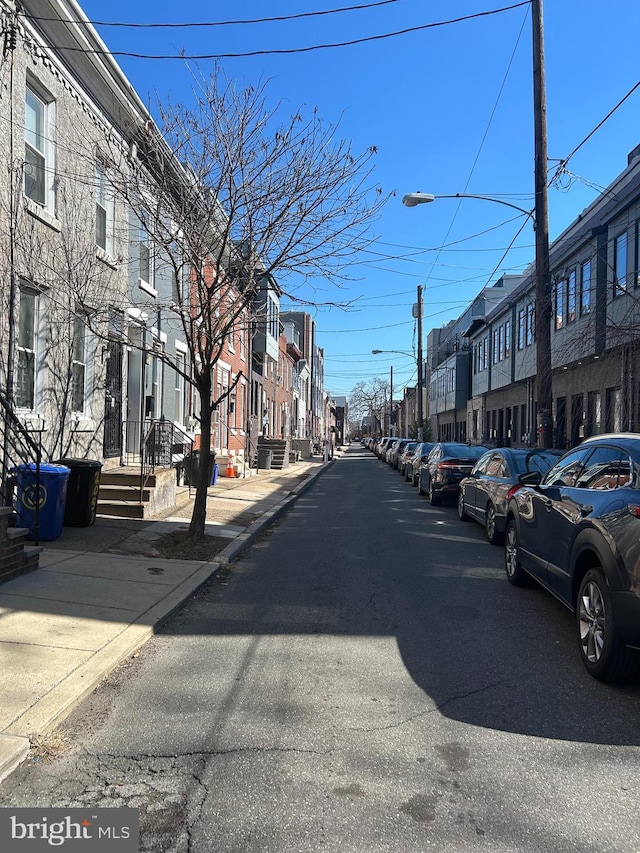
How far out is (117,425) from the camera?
13.6 meters

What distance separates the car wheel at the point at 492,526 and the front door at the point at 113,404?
7220 mm

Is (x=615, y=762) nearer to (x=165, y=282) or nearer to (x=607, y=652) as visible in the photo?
(x=607, y=652)

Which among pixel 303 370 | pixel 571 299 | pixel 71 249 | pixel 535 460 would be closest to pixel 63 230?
pixel 71 249

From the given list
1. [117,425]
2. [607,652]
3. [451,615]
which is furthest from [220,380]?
[607,652]

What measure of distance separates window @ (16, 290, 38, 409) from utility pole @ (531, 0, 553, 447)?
961 cm

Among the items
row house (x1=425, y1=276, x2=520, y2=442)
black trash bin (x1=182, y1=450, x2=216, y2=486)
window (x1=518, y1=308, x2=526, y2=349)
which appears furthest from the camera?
row house (x1=425, y1=276, x2=520, y2=442)

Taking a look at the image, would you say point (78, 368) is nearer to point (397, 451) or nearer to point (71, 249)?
point (71, 249)

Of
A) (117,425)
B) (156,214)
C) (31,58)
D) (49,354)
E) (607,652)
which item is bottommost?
(607,652)

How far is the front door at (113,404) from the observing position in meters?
12.9

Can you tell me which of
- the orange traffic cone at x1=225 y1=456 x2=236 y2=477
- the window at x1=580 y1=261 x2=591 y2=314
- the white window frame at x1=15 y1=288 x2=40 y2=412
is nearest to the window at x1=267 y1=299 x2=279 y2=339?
the white window frame at x1=15 y1=288 x2=40 y2=412

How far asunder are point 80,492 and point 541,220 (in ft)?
35.0

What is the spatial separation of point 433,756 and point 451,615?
109 inches

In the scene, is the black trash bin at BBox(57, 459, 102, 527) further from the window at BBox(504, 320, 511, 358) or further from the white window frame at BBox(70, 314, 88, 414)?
the window at BBox(504, 320, 511, 358)

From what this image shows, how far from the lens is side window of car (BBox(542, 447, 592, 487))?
6082mm
